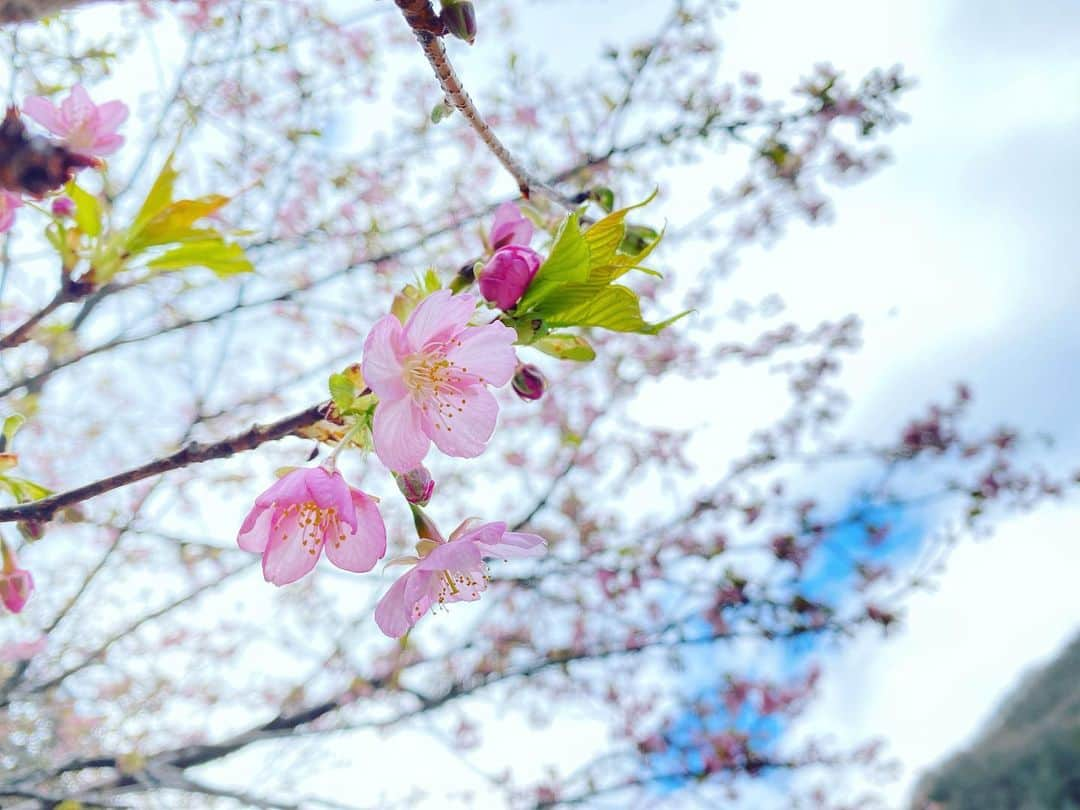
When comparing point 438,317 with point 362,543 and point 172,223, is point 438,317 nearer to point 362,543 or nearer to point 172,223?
point 362,543

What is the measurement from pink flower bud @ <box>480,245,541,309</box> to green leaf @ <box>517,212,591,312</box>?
0.5 inches

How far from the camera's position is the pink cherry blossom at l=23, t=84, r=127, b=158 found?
1210 mm

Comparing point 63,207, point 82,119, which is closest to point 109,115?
point 82,119

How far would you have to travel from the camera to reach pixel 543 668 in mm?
2934

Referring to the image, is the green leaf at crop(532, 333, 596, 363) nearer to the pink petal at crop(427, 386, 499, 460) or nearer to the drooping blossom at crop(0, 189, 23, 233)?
the pink petal at crop(427, 386, 499, 460)

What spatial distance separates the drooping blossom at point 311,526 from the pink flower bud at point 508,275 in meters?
0.31

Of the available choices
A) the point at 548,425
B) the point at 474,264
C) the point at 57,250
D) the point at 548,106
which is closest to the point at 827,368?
the point at 548,425

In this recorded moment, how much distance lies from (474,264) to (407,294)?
10cm

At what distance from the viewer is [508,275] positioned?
87 centimetres

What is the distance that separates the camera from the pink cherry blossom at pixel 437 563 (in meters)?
1.01

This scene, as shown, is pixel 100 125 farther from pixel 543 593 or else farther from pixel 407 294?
pixel 543 593

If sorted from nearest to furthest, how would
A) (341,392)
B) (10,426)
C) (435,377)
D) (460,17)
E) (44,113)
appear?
(460,17), (341,392), (435,377), (10,426), (44,113)

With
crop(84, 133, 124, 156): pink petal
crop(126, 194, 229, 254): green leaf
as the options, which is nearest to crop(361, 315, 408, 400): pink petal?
crop(126, 194, 229, 254): green leaf

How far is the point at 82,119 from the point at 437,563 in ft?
3.19
